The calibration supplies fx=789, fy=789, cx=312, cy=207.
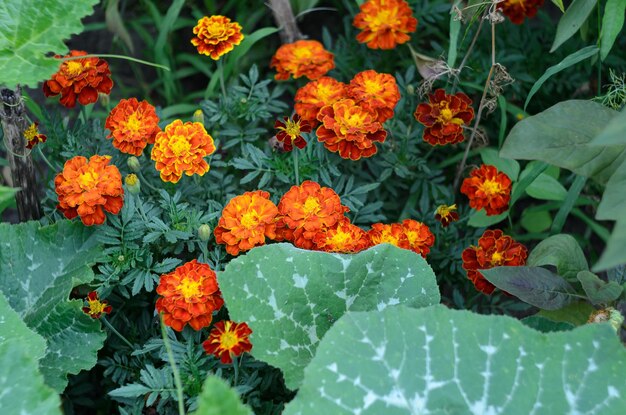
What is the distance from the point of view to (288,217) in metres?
1.63

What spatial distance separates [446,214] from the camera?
1.81 meters

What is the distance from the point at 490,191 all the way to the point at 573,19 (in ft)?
1.35

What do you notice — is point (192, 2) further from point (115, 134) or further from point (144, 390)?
point (144, 390)

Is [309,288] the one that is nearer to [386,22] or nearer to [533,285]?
[533,285]

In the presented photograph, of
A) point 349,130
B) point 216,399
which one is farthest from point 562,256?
point 216,399

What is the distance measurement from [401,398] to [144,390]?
1.69ft

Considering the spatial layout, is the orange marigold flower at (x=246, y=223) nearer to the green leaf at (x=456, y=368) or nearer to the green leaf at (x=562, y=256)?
the green leaf at (x=456, y=368)

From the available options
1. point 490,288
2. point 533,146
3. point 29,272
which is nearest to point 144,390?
point 29,272

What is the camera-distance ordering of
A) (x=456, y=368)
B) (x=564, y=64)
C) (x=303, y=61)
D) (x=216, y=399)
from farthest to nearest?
(x=303, y=61)
(x=564, y=64)
(x=456, y=368)
(x=216, y=399)

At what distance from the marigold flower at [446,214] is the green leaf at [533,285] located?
0.25 m

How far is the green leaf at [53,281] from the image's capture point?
1.61 meters

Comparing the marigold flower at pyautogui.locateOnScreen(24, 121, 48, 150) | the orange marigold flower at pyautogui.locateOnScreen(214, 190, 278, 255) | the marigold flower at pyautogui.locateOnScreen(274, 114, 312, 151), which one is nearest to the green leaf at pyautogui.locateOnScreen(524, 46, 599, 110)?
the marigold flower at pyautogui.locateOnScreen(274, 114, 312, 151)

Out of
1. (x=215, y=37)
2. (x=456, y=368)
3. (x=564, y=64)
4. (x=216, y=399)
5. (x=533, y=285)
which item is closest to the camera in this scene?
(x=216, y=399)

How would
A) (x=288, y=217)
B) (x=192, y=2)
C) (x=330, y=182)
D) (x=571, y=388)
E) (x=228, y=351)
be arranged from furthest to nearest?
(x=192, y=2), (x=330, y=182), (x=288, y=217), (x=228, y=351), (x=571, y=388)
